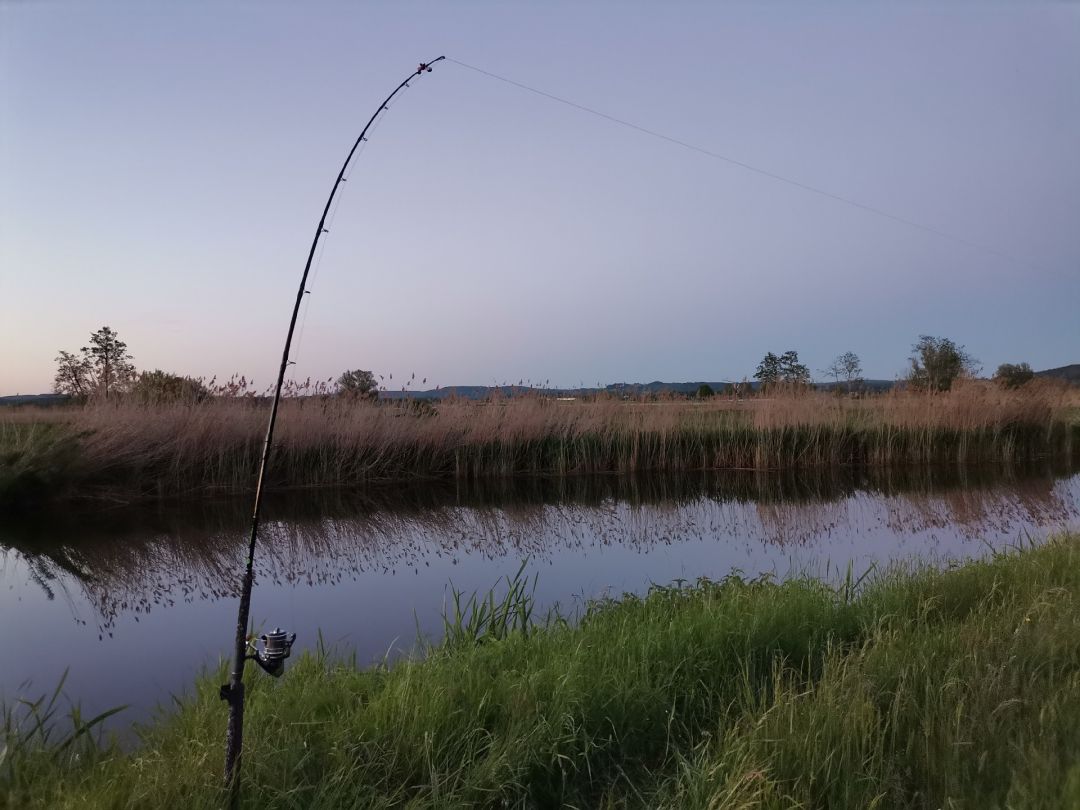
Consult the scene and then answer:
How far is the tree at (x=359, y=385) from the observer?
13.2 meters

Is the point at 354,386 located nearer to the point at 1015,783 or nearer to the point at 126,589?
the point at 126,589

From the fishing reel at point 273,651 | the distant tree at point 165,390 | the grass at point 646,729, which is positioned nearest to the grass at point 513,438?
the distant tree at point 165,390

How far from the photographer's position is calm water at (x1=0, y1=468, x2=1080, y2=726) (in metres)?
4.49

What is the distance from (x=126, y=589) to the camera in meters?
5.82

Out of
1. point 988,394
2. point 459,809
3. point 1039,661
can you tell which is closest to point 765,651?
point 1039,661

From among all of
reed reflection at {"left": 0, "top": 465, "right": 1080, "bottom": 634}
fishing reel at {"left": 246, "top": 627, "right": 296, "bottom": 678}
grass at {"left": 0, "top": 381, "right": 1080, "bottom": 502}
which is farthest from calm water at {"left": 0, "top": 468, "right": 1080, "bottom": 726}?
fishing reel at {"left": 246, "top": 627, "right": 296, "bottom": 678}

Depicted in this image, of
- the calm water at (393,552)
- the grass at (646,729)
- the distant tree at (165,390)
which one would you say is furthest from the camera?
the distant tree at (165,390)

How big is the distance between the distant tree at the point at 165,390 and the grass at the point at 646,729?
8.81 m

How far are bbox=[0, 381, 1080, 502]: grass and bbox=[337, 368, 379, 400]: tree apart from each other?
728 millimetres

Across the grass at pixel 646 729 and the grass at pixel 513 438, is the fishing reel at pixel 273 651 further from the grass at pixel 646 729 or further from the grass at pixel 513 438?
the grass at pixel 513 438

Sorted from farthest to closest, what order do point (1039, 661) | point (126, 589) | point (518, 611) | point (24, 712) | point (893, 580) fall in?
1. point (126, 589)
2. point (893, 580)
3. point (518, 611)
4. point (24, 712)
5. point (1039, 661)

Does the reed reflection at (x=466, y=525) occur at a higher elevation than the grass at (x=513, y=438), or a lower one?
lower

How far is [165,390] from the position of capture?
11305 millimetres

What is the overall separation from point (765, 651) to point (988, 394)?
14.5 meters
